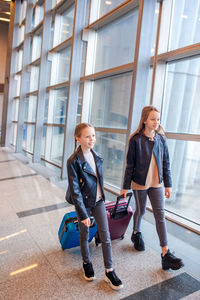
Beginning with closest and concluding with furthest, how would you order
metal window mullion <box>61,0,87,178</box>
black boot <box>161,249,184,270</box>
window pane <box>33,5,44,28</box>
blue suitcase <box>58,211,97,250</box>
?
black boot <box>161,249,184,270</box> < blue suitcase <box>58,211,97,250</box> < metal window mullion <box>61,0,87,178</box> < window pane <box>33,5,44,28</box>

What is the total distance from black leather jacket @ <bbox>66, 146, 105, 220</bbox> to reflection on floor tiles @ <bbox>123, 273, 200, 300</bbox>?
2.80 feet

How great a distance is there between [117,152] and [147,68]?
6.98 ft

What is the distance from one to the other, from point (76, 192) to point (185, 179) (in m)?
2.52

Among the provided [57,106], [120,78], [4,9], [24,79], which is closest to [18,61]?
[24,79]

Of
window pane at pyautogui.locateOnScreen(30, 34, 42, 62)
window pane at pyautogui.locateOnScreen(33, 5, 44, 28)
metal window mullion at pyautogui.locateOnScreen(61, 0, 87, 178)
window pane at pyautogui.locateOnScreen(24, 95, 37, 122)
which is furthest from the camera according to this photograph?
window pane at pyautogui.locateOnScreen(24, 95, 37, 122)

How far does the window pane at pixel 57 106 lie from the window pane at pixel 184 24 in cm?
452

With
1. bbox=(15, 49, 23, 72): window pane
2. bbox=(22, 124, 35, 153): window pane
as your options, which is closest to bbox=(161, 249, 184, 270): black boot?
bbox=(22, 124, 35, 153): window pane

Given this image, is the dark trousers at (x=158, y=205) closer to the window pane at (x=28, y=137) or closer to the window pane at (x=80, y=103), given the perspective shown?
the window pane at (x=80, y=103)

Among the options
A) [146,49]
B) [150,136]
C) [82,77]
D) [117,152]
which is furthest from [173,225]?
[82,77]

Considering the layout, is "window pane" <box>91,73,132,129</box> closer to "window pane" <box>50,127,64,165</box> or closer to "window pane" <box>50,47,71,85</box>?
"window pane" <box>50,127,64,165</box>

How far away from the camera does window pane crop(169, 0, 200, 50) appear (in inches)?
141

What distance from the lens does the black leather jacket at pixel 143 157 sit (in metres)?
2.44

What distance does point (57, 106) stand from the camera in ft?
27.2

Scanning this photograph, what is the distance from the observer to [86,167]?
83.0 inches
